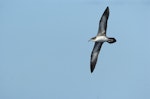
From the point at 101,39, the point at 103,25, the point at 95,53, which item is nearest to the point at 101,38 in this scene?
the point at 101,39

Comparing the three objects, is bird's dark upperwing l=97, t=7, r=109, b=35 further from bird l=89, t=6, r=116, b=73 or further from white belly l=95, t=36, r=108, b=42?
white belly l=95, t=36, r=108, b=42

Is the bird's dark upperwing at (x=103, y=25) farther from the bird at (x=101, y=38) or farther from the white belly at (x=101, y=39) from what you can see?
the white belly at (x=101, y=39)

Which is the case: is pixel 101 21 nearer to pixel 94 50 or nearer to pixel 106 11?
pixel 106 11

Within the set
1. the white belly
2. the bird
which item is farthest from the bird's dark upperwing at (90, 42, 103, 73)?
the white belly

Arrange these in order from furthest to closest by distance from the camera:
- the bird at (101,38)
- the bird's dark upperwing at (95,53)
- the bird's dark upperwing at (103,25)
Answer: the bird's dark upperwing at (95,53) < the bird's dark upperwing at (103,25) < the bird at (101,38)

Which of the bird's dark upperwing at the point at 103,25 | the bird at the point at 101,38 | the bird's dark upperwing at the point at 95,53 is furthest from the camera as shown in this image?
the bird's dark upperwing at the point at 95,53

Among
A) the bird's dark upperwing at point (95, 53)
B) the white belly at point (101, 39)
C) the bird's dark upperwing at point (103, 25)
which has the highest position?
the bird's dark upperwing at point (103, 25)

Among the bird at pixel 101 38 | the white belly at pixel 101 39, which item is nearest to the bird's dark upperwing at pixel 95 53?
the bird at pixel 101 38

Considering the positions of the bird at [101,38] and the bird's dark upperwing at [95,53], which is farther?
the bird's dark upperwing at [95,53]

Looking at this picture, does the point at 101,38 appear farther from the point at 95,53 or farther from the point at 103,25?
the point at 95,53

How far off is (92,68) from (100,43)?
7.40 ft

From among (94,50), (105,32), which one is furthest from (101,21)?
(94,50)

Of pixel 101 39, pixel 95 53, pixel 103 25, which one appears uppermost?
pixel 103 25

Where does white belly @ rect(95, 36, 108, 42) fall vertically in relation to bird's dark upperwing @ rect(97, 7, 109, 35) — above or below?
below
